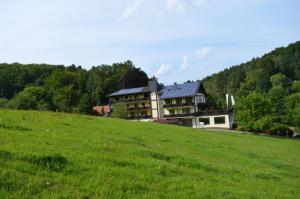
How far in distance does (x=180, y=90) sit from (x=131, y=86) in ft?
132

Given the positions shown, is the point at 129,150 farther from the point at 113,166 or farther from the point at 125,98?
the point at 125,98

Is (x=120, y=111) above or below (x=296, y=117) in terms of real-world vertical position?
above

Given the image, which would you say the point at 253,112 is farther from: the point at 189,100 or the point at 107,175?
the point at 107,175

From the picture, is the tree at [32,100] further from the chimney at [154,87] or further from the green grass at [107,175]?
the green grass at [107,175]

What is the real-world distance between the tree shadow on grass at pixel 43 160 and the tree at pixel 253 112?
54.8 meters

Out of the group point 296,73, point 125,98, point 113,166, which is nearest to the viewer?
point 113,166

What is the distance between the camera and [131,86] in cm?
13025

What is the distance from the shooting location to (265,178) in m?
14.2

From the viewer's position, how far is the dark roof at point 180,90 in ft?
293

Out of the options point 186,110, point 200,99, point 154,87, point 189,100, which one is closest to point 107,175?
point 189,100

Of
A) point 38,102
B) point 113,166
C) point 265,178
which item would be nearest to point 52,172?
point 113,166

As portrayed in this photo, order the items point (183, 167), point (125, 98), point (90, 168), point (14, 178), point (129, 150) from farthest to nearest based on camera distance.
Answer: point (125, 98) < point (129, 150) < point (183, 167) < point (90, 168) < point (14, 178)

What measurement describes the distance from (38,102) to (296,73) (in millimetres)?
107612

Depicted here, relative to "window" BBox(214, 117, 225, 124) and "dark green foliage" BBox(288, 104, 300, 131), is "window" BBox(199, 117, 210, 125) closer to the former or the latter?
"window" BBox(214, 117, 225, 124)
